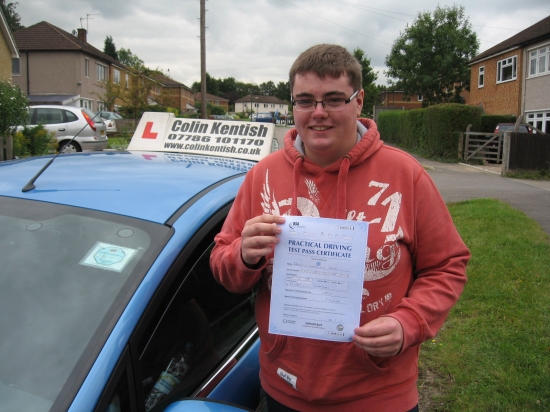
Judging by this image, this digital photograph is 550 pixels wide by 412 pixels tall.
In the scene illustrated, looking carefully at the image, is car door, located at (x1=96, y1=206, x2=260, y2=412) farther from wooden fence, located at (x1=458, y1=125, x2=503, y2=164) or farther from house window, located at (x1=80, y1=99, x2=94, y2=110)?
house window, located at (x1=80, y1=99, x2=94, y2=110)

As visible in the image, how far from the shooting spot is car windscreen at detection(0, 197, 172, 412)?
1.44m

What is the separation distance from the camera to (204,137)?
3.46m

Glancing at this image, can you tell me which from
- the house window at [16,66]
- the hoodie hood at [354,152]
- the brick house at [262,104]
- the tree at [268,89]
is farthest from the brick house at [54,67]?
the tree at [268,89]

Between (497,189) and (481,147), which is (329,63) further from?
(481,147)

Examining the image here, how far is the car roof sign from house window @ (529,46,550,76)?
27.1m

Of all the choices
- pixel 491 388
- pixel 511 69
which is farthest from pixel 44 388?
pixel 511 69

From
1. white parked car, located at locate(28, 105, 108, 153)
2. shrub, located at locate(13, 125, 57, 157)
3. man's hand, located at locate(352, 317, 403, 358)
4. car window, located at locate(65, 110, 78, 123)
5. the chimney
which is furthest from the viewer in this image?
the chimney

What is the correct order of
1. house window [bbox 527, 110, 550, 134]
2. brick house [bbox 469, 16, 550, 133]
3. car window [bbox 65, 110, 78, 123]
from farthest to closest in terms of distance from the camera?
brick house [bbox 469, 16, 550, 133] → house window [bbox 527, 110, 550, 134] → car window [bbox 65, 110, 78, 123]

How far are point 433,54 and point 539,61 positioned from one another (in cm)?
1837

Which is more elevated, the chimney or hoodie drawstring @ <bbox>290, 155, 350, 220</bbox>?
the chimney

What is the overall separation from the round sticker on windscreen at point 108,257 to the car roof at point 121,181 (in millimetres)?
150

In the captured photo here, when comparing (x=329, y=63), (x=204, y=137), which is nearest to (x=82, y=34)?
(x=204, y=137)

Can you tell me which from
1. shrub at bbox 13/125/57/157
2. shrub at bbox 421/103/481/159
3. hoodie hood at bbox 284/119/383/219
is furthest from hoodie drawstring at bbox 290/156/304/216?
shrub at bbox 421/103/481/159

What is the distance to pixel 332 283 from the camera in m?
1.50
